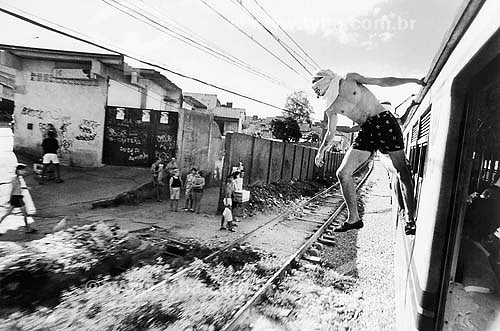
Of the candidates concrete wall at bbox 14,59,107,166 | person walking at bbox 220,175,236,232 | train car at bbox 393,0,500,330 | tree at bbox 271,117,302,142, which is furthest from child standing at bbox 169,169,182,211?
tree at bbox 271,117,302,142

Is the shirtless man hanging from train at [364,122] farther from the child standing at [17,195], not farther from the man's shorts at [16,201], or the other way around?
the man's shorts at [16,201]

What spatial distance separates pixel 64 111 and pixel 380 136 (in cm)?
1469

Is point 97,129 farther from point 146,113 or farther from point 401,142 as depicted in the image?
point 401,142

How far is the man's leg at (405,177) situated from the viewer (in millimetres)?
2832

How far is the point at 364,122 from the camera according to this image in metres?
2.95

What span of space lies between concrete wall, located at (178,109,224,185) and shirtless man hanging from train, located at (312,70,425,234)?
12228mm

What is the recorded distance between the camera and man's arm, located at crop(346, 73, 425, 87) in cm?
287

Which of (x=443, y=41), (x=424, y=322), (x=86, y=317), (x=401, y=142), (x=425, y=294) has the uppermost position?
(x=443, y=41)

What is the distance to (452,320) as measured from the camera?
74.5 inches

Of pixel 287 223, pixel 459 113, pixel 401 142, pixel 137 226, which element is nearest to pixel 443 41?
pixel 459 113

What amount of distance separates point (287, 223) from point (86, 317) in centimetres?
741

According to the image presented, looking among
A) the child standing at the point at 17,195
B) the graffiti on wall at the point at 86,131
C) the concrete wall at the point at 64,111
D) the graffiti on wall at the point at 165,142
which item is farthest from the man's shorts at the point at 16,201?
the graffiti on wall at the point at 165,142

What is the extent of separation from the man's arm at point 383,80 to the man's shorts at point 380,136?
0.26m

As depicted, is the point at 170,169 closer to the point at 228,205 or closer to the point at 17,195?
the point at 228,205
